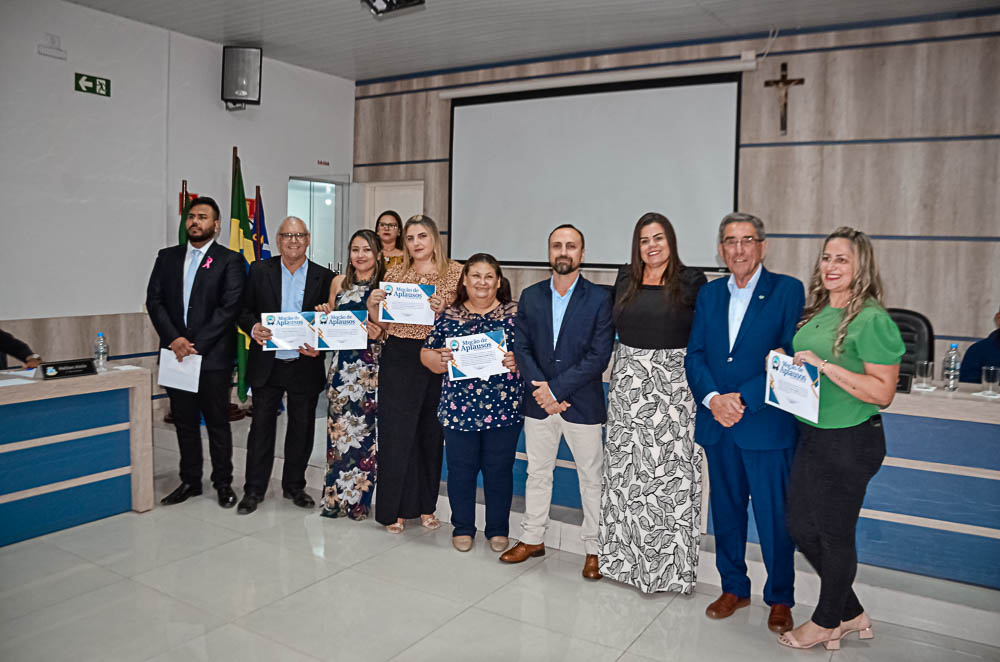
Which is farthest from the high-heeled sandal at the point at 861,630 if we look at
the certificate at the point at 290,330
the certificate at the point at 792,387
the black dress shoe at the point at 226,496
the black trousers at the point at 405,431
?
the black dress shoe at the point at 226,496

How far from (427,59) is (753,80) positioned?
3.28 m

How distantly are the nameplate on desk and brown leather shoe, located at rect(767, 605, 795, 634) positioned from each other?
3647 millimetres

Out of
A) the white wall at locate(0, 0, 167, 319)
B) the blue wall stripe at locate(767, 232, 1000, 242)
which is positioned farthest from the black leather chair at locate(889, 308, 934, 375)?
the white wall at locate(0, 0, 167, 319)

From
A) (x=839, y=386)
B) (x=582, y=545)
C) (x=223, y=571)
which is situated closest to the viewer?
(x=839, y=386)

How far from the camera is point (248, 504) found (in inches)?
160

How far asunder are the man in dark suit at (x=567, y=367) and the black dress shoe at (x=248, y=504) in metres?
1.77

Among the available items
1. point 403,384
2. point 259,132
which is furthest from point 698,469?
point 259,132

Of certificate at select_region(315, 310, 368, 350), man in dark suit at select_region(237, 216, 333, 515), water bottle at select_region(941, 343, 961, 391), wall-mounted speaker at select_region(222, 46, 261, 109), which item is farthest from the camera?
wall-mounted speaker at select_region(222, 46, 261, 109)

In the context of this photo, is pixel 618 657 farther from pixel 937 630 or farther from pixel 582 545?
pixel 937 630

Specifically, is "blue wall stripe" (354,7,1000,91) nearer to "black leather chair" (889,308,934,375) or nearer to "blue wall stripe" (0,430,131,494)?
"black leather chair" (889,308,934,375)

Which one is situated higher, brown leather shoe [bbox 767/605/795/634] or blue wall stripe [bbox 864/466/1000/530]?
blue wall stripe [bbox 864/466/1000/530]

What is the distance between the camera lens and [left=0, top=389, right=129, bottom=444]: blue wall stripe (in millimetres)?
3545

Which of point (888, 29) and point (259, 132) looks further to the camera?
point (259, 132)

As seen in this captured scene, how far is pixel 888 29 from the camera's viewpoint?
5.56 m
